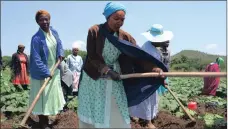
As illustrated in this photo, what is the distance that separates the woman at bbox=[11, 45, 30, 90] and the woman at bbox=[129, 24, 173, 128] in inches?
217

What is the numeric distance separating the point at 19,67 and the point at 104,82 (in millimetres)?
7408

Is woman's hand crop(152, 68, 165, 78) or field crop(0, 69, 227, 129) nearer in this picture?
woman's hand crop(152, 68, 165, 78)

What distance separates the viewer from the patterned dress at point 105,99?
12.0 feet

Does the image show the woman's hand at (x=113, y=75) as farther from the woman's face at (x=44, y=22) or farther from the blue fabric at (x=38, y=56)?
the woman's face at (x=44, y=22)

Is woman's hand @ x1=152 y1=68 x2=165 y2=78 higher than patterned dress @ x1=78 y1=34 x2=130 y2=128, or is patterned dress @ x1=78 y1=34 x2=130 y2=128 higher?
woman's hand @ x1=152 y1=68 x2=165 y2=78

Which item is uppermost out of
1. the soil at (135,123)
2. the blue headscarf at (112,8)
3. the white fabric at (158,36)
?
the blue headscarf at (112,8)

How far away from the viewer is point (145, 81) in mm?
3797

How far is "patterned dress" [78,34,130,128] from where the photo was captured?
3.67 m

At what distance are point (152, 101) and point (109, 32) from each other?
254 centimetres

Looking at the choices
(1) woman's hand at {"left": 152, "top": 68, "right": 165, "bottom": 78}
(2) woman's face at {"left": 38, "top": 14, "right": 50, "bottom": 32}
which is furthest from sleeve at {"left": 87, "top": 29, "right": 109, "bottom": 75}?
(2) woman's face at {"left": 38, "top": 14, "right": 50, "bottom": 32}

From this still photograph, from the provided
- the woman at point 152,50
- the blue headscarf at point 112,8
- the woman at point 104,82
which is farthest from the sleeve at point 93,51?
the woman at point 152,50

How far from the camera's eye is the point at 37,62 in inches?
217

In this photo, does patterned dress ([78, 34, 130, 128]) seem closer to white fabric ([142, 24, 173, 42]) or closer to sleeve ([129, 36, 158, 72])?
sleeve ([129, 36, 158, 72])

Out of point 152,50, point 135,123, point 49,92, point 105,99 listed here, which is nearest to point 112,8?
point 105,99
